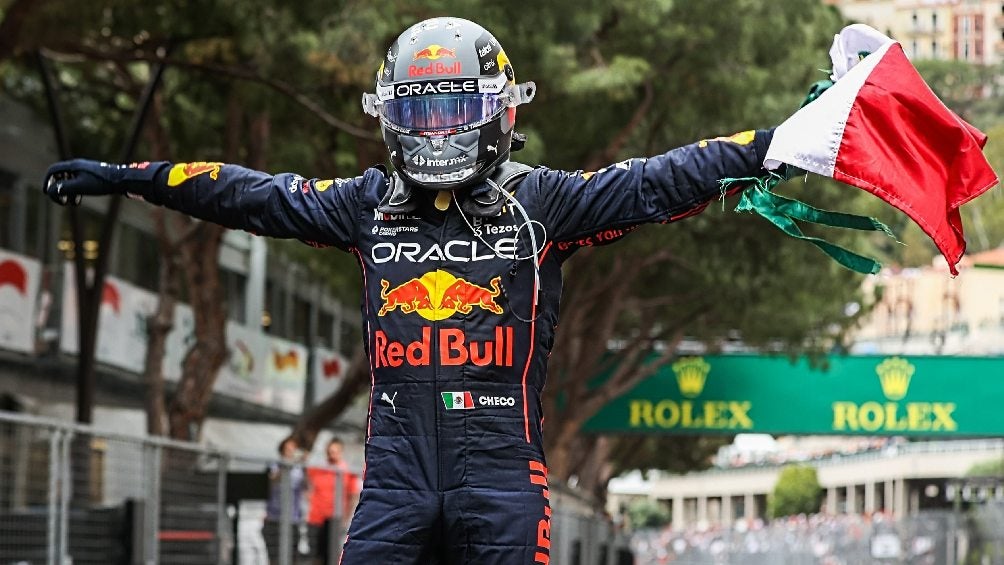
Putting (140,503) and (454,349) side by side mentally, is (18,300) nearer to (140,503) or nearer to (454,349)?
(140,503)

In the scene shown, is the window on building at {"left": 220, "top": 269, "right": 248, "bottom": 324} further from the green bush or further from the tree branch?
the green bush

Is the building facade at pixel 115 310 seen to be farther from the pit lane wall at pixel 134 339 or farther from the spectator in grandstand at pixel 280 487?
the spectator in grandstand at pixel 280 487

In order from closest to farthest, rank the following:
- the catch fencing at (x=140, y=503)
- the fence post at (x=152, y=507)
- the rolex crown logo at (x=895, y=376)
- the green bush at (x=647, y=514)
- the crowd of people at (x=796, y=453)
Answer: the catch fencing at (x=140, y=503), the fence post at (x=152, y=507), the rolex crown logo at (x=895, y=376), the crowd of people at (x=796, y=453), the green bush at (x=647, y=514)

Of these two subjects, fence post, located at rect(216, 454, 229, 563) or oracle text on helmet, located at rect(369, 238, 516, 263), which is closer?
oracle text on helmet, located at rect(369, 238, 516, 263)

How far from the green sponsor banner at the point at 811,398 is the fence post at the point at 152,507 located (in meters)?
27.8

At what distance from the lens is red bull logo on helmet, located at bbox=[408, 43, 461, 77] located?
5551mm

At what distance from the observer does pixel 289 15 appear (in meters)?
16.6

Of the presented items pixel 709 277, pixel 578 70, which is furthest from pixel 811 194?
pixel 578 70

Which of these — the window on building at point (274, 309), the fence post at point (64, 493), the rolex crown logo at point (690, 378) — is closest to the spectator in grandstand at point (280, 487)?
the fence post at point (64, 493)

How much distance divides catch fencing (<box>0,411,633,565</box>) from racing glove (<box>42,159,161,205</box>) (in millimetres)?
4588

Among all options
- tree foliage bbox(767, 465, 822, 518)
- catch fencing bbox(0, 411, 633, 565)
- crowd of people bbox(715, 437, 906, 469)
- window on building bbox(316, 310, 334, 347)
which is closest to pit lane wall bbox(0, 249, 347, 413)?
window on building bbox(316, 310, 334, 347)

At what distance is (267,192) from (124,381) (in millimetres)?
29082

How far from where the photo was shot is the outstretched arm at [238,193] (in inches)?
226

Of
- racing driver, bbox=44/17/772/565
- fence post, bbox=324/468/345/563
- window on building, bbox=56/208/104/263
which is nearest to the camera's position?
racing driver, bbox=44/17/772/565
